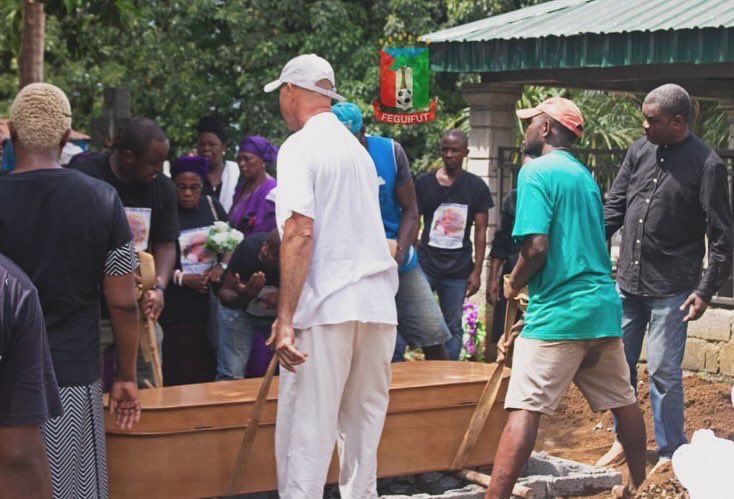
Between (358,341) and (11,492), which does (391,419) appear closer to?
(358,341)

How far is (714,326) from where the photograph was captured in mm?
9133

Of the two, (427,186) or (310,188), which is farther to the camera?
(427,186)

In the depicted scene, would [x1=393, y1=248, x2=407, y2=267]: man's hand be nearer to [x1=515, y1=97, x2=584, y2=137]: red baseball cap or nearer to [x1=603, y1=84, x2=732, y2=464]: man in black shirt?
[x1=603, y1=84, x2=732, y2=464]: man in black shirt

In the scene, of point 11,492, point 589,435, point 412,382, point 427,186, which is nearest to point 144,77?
point 427,186

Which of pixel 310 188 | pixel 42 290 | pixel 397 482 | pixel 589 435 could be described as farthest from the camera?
pixel 589 435

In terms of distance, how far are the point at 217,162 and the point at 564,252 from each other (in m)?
3.76

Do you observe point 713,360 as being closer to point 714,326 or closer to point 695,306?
point 714,326

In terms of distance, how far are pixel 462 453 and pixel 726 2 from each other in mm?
5191

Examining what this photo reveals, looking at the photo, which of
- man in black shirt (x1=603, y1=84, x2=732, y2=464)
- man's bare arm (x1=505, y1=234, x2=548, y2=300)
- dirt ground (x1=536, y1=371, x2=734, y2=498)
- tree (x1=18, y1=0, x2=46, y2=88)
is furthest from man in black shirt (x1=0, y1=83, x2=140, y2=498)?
tree (x1=18, y1=0, x2=46, y2=88)

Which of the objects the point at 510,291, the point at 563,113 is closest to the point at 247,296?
the point at 510,291

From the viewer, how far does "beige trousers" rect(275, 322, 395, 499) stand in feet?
16.1

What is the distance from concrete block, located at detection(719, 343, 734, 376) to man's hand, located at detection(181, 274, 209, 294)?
13.4 feet

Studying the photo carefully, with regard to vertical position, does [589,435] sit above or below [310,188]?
below

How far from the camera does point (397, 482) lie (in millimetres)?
6414
